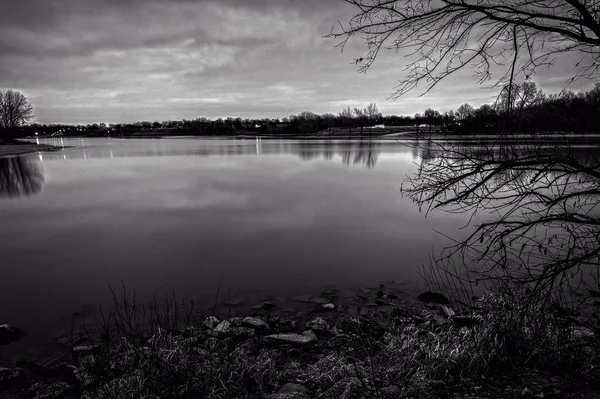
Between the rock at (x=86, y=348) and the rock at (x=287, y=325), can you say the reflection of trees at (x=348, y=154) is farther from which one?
the rock at (x=86, y=348)

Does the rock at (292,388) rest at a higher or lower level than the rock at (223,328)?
higher

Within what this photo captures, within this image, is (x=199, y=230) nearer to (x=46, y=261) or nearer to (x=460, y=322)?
(x=46, y=261)

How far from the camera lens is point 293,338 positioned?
18.1ft

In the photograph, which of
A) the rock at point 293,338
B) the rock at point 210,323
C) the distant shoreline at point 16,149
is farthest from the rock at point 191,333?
the distant shoreline at point 16,149

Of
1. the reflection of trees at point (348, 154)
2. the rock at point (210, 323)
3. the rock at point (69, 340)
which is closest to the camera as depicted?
the rock at point (69, 340)

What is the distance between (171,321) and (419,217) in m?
10.8

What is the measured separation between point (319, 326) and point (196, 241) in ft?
21.6

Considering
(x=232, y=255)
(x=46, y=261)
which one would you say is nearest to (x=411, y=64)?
(x=232, y=255)

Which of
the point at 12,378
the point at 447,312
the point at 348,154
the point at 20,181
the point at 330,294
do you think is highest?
the point at 348,154

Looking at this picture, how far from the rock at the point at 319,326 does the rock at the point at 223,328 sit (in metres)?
1.41

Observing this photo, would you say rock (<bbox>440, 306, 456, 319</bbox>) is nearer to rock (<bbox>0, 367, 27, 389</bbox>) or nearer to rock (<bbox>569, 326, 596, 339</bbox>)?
rock (<bbox>569, 326, 596, 339</bbox>)

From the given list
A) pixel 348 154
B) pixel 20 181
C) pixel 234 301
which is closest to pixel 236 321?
pixel 234 301

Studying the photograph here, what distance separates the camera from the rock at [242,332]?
5.69 m

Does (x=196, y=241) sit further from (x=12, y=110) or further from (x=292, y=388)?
(x=12, y=110)
